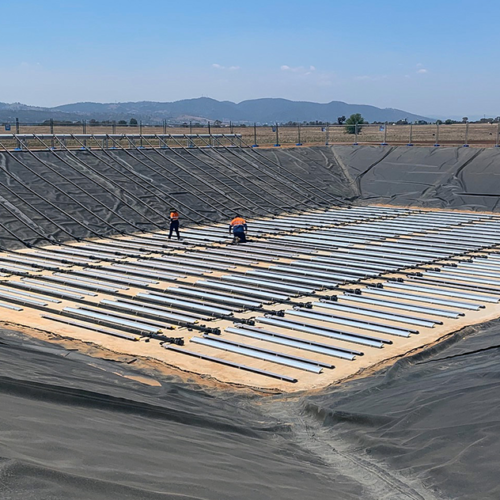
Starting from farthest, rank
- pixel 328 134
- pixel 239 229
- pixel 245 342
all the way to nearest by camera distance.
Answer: pixel 328 134, pixel 239 229, pixel 245 342

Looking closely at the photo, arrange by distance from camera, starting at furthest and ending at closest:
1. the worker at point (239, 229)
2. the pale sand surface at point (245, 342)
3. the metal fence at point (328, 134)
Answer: the metal fence at point (328, 134) < the worker at point (239, 229) < the pale sand surface at point (245, 342)

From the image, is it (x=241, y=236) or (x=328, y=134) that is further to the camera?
(x=328, y=134)

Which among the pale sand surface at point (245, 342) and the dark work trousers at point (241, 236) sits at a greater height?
the dark work trousers at point (241, 236)

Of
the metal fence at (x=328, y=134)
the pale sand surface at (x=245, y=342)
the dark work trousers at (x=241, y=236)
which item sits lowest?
the pale sand surface at (x=245, y=342)

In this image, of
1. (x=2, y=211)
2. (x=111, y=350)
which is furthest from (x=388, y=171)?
(x=111, y=350)

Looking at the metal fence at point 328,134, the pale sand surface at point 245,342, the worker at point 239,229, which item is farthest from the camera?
the metal fence at point 328,134

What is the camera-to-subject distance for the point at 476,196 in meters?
33.2

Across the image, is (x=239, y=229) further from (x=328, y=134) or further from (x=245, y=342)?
(x=328, y=134)

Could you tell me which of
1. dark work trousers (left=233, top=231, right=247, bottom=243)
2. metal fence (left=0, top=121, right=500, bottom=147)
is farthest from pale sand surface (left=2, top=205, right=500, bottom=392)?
metal fence (left=0, top=121, right=500, bottom=147)

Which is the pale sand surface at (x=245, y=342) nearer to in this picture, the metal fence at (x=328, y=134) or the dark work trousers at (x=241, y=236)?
the dark work trousers at (x=241, y=236)

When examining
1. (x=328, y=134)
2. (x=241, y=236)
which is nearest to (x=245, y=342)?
(x=241, y=236)

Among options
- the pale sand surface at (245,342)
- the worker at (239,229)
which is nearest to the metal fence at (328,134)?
the worker at (239,229)

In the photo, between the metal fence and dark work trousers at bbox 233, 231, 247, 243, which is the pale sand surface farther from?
the metal fence

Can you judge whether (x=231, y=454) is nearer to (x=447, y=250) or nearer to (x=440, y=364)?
A: (x=440, y=364)
